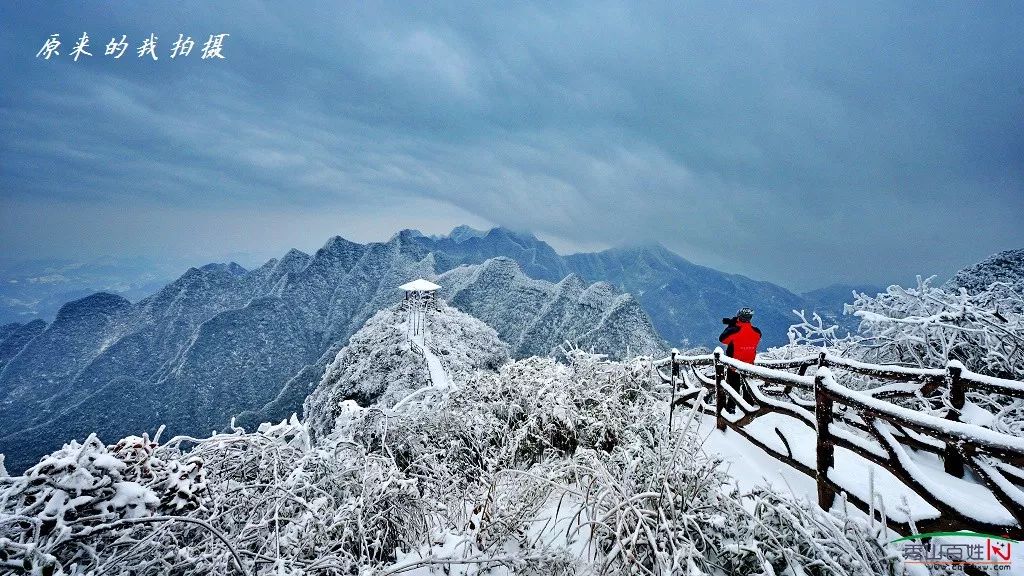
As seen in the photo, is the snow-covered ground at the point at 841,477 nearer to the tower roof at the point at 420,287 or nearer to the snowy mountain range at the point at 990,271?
the snowy mountain range at the point at 990,271

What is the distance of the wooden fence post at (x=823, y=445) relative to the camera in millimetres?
3719

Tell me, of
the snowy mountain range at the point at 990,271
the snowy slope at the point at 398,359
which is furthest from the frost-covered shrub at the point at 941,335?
the snowy slope at the point at 398,359

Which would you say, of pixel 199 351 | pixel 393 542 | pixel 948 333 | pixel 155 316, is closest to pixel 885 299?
pixel 948 333

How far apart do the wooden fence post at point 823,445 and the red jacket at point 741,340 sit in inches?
105

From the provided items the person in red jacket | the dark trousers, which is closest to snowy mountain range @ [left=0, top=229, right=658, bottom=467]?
the person in red jacket

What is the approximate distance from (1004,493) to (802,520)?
1600 millimetres

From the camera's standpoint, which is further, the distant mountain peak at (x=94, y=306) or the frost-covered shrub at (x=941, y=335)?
the distant mountain peak at (x=94, y=306)

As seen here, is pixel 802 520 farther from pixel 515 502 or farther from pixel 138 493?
pixel 138 493

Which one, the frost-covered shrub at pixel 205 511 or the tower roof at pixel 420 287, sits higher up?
the tower roof at pixel 420 287

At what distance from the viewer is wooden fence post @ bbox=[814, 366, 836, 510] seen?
12.2 feet

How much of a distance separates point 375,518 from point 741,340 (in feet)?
19.3

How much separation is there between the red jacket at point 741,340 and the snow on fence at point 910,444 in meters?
0.57

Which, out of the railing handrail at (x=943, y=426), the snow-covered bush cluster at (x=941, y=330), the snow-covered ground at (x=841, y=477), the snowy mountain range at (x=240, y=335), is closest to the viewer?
the railing handrail at (x=943, y=426)

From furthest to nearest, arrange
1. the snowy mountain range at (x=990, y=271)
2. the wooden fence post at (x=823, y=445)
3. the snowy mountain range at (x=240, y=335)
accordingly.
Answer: the snowy mountain range at (x=240, y=335)
the snowy mountain range at (x=990, y=271)
the wooden fence post at (x=823, y=445)
